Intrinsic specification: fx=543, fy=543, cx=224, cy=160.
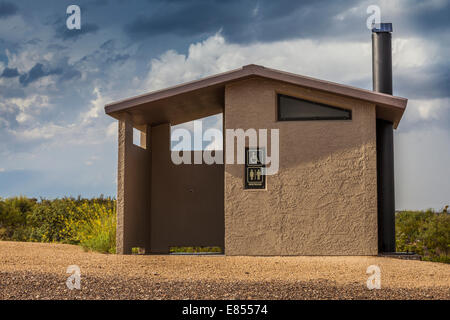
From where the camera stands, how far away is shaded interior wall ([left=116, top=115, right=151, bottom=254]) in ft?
42.3

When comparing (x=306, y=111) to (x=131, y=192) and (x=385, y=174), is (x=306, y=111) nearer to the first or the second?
(x=385, y=174)

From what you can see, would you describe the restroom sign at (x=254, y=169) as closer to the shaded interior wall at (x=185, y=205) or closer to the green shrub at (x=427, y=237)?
the shaded interior wall at (x=185, y=205)

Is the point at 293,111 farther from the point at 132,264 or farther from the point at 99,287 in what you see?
the point at 99,287

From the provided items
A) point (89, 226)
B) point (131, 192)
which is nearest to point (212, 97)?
point (131, 192)

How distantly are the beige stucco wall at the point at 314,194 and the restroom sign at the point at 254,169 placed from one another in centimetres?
14

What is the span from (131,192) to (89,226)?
2.72 meters

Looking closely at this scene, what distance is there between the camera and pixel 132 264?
1028 cm

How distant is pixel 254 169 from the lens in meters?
12.5

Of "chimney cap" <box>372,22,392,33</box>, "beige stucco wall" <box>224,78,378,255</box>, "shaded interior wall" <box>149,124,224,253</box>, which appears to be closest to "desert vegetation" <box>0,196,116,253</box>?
"shaded interior wall" <box>149,124,224,253</box>

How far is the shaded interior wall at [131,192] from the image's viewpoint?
42.3ft

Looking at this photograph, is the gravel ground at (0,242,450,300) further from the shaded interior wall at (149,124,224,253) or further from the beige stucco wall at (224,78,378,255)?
the shaded interior wall at (149,124,224,253)
